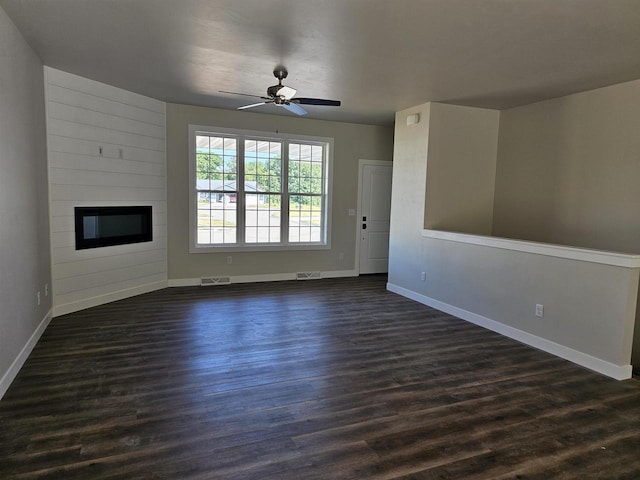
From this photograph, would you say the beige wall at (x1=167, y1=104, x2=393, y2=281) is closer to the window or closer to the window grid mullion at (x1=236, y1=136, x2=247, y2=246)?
the window

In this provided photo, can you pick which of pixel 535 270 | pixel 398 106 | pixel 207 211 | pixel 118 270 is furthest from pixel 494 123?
pixel 118 270

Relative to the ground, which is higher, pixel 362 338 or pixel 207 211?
pixel 207 211

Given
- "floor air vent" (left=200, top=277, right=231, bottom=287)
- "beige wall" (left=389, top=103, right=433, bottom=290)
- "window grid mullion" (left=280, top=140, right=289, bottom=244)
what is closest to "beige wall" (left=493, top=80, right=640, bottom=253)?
"beige wall" (left=389, top=103, right=433, bottom=290)

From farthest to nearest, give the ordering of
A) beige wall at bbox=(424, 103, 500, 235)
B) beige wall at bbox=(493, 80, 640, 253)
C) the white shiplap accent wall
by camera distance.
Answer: beige wall at bbox=(424, 103, 500, 235)
the white shiplap accent wall
beige wall at bbox=(493, 80, 640, 253)

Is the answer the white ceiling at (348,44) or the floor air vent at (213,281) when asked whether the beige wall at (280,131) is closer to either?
the floor air vent at (213,281)

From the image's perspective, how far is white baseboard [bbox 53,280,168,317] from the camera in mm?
4566

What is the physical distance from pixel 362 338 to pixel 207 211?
3.45 meters

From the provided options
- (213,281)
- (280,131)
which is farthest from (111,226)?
(280,131)

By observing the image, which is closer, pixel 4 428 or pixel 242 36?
pixel 4 428

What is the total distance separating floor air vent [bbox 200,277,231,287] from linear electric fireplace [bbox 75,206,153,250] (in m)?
1.06

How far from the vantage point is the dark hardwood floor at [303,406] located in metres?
2.11

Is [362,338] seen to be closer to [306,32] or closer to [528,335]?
[528,335]

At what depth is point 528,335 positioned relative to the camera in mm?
4004

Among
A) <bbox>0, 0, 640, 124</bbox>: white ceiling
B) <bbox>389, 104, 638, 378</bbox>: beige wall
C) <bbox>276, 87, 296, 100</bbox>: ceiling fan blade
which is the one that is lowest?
<bbox>389, 104, 638, 378</bbox>: beige wall
